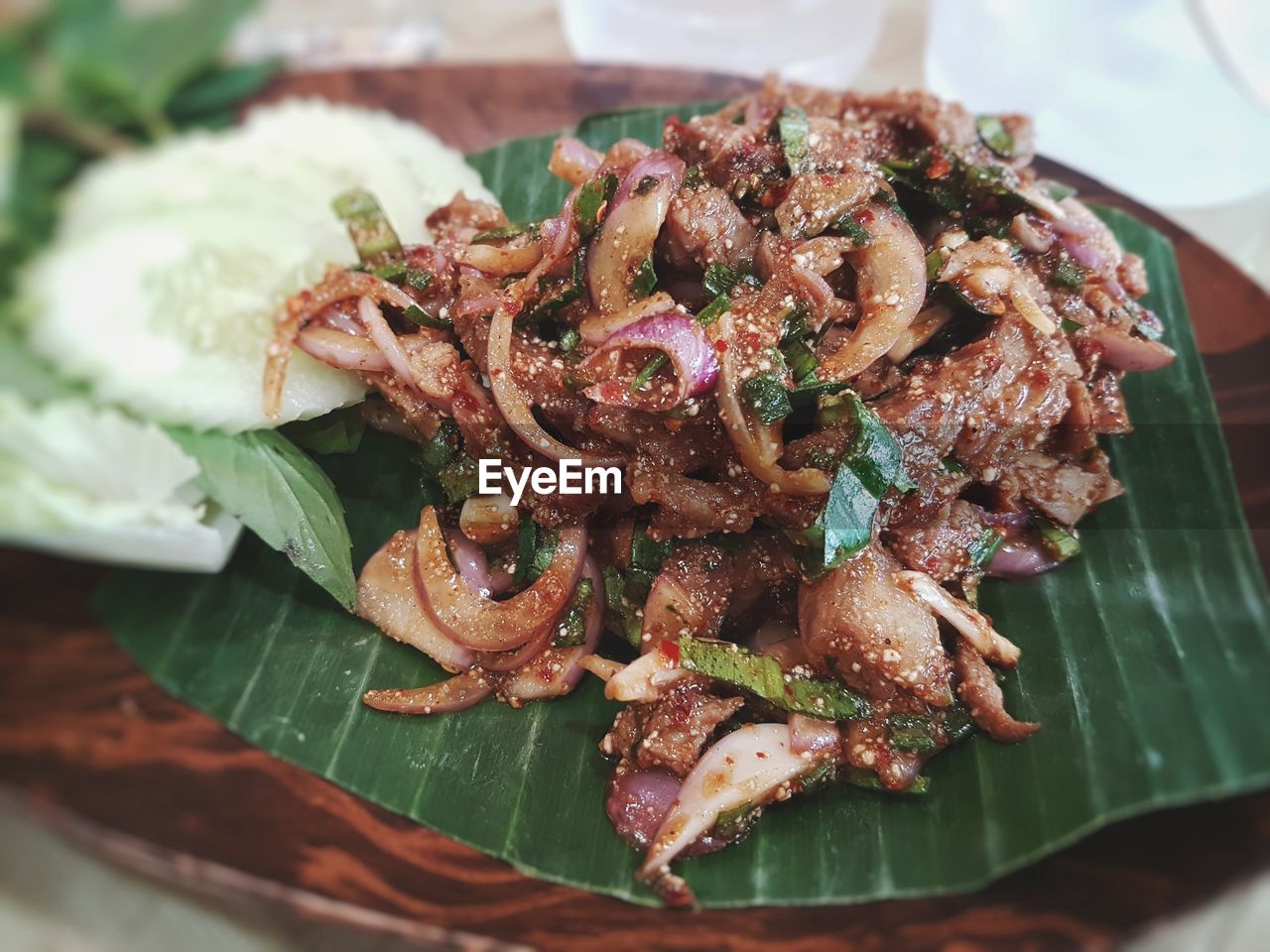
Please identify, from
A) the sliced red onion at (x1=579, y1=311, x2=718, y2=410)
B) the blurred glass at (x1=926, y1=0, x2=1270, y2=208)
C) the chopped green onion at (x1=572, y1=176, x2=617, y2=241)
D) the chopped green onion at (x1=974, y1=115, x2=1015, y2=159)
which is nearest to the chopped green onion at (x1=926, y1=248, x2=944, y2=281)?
the chopped green onion at (x1=974, y1=115, x2=1015, y2=159)

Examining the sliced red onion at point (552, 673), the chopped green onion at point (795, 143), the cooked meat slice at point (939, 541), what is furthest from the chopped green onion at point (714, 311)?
the sliced red onion at point (552, 673)

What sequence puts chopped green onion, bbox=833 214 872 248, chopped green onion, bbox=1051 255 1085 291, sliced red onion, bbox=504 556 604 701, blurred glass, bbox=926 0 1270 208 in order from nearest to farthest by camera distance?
chopped green onion, bbox=833 214 872 248 < sliced red onion, bbox=504 556 604 701 < chopped green onion, bbox=1051 255 1085 291 < blurred glass, bbox=926 0 1270 208

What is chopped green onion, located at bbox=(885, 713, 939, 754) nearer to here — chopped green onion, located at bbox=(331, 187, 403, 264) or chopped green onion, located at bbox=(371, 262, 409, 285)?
chopped green onion, located at bbox=(371, 262, 409, 285)

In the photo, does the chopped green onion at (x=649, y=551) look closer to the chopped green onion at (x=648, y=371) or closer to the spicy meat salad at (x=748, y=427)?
the spicy meat salad at (x=748, y=427)

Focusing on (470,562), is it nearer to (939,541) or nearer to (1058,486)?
(939,541)

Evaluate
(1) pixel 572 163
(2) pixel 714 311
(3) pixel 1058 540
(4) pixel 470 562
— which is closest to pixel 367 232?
(1) pixel 572 163

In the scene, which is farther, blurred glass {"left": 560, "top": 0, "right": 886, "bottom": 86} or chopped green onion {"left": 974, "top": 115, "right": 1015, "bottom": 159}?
blurred glass {"left": 560, "top": 0, "right": 886, "bottom": 86}

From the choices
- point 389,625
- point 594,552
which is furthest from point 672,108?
point 389,625

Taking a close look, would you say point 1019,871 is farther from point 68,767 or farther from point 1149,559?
point 68,767
